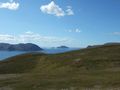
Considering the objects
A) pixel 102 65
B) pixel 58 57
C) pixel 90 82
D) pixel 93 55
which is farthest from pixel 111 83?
pixel 58 57

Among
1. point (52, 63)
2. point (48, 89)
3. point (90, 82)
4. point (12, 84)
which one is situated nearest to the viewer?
point (48, 89)

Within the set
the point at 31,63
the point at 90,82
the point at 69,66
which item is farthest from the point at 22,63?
the point at 90,82

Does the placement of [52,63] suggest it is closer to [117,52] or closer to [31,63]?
[31,63]

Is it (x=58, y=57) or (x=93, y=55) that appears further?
(x=58, y=57)

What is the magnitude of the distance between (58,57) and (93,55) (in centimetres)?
1171

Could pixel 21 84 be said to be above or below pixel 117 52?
below

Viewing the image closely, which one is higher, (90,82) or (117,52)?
(117,52)

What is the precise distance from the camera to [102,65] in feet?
215

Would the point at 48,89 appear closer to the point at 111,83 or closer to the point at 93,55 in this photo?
the point at 111,83

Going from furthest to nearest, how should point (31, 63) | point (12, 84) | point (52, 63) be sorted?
point (31, 63)
point (52, 63)
point (12, 84)

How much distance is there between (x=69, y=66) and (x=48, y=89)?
31.2m

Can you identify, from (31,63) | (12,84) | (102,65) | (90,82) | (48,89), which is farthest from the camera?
(31,63)

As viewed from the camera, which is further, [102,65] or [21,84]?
[102,65]

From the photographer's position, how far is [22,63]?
82.1 metres
